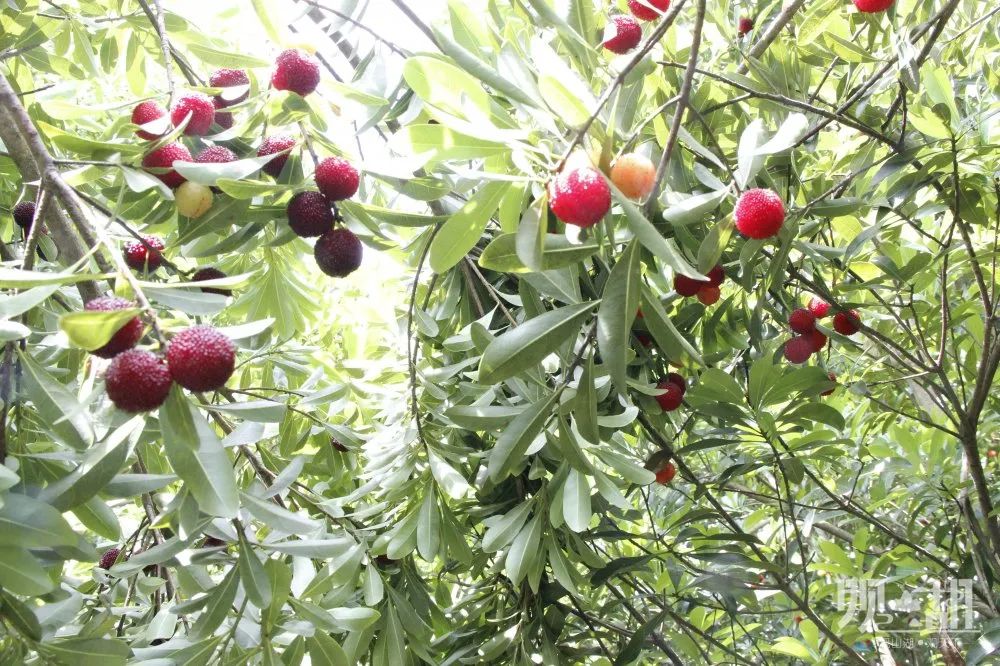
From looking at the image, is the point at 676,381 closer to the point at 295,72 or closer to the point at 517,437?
the point at 517,437

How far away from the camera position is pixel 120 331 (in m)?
0.78

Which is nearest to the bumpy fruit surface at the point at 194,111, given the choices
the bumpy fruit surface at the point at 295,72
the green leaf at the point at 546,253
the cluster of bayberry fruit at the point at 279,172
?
the cluster of bayberry fruit at the point at 279,172

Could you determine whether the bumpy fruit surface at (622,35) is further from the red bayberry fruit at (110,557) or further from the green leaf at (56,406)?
the red bayberry fruit at (110,557)

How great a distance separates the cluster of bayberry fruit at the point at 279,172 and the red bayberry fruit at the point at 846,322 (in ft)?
3.72

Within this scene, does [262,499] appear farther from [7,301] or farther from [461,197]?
[461,197]

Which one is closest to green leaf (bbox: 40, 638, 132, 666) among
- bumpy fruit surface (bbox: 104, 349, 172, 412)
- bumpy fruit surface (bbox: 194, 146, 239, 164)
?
bumpy fruit surface (bbox: 104, 349, 172, 412)

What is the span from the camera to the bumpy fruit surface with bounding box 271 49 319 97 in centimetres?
112

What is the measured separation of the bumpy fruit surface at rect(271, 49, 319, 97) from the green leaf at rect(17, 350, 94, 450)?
0.51 meters

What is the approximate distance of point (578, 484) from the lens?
1.35 metres

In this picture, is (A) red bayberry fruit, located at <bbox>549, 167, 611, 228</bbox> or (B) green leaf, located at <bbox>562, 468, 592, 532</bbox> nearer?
(A) red bayberry fruit, located at <bbox>549, 167, 611, 228</bbox>

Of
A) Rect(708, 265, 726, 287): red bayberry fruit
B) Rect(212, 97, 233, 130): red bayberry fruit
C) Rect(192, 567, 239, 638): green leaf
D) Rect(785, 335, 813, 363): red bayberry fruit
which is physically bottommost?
Rect(192, 567, 239, 638): green leaf

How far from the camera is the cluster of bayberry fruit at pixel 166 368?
0.75 meters

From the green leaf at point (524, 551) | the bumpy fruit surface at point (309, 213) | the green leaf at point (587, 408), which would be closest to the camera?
the green leaf at point (587, 408)

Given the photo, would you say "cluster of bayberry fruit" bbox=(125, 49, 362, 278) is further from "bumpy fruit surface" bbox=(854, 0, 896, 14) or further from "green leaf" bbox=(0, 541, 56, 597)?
"bumpy fruit surface" bbox=(854, 0, 896, 14)
